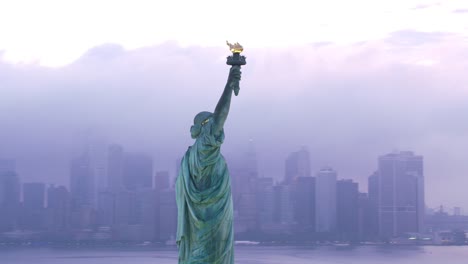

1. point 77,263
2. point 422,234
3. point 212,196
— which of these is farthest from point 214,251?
point 422,234

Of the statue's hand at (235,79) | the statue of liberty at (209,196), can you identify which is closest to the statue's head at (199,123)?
the statue of liberty at (209,196)

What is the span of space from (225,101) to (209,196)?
442 mm

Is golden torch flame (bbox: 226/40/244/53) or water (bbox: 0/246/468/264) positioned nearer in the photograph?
golden torch flame (bbox: 226/40/244/53)

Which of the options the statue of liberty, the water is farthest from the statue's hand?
the water

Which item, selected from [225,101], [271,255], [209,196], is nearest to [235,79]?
[225,101]

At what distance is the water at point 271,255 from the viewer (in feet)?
174

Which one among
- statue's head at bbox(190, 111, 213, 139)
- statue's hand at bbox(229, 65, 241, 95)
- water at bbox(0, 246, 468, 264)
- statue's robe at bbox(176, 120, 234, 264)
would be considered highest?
statue's hand at bbox(229, 65, 241, 95)

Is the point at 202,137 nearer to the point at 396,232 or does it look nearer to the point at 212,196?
the point at 212,196

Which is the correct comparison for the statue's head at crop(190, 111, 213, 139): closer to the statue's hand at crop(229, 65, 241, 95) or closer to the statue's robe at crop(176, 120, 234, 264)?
the statue's robe at crop(176, 120, 234, 264)

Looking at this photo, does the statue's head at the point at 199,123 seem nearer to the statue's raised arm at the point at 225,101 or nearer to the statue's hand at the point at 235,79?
the statue's raised arm at the point at 225,101

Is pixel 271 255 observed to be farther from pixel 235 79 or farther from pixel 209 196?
pixel 235 79

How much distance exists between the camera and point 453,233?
68.2 meters

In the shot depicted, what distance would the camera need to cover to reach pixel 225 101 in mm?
4457

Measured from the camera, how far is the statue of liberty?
4.52 m
